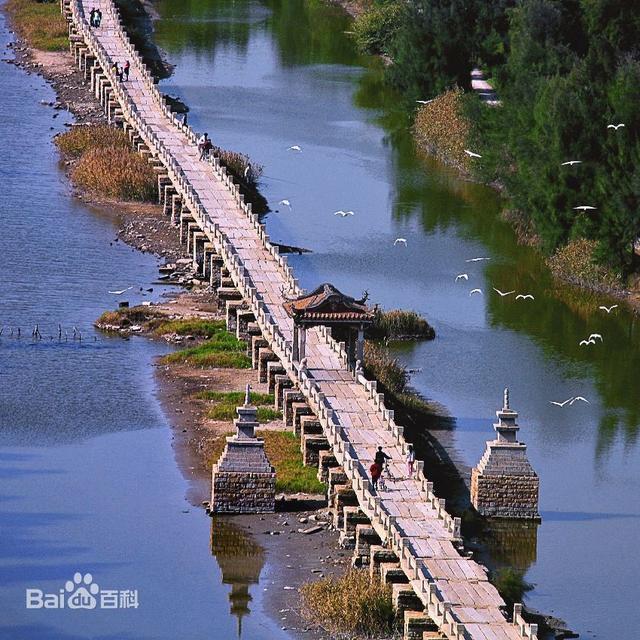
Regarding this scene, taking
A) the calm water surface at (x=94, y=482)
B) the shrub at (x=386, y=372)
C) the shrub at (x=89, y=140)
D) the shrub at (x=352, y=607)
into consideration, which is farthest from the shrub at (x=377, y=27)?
the shrub at (x=352, y=607)

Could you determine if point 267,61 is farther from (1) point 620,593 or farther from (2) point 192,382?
(1) point 620,593

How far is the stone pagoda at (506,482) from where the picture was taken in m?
62.0

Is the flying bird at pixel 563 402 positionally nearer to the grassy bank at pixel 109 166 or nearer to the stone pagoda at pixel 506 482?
the stone pagoda at pixel 506 482

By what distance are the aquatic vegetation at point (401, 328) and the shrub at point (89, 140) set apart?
104 ft

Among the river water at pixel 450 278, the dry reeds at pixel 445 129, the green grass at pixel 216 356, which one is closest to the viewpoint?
the river water at pixel 450 278

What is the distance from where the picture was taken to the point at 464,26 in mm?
120688

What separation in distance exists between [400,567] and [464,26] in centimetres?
6945

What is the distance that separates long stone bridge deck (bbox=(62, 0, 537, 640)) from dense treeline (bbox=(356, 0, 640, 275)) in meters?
12.0

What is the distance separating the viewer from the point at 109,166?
349 feet

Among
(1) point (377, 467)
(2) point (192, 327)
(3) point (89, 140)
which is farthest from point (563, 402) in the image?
(3) point (89, 140)

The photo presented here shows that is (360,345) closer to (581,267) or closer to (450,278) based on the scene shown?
(450,278)

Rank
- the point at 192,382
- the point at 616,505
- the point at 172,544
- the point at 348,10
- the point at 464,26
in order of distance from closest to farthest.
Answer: the point at 172,544 < the point at 616,505 < the point at 192,382 < the point at 464,26 < the point at 348,10

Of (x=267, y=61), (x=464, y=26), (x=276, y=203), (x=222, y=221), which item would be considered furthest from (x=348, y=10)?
(x=222, y=221)

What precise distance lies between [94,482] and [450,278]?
29089mm
